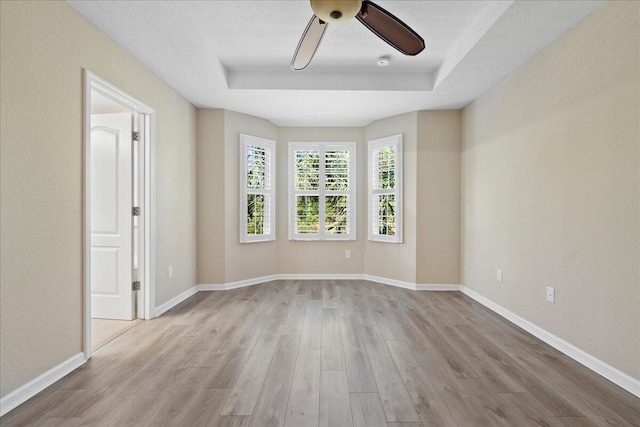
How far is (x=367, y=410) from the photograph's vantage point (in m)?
1.80

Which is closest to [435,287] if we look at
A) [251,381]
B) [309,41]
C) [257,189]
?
[257,189]

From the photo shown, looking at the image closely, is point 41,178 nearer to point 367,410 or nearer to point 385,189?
point 367,410

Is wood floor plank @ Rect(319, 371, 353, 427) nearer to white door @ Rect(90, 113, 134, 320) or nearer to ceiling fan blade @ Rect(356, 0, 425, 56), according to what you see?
ceiling fan blade @ Rect(356, 0, 425, 56)

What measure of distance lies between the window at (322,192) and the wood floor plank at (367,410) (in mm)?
3387

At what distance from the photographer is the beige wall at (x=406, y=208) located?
4.54 m

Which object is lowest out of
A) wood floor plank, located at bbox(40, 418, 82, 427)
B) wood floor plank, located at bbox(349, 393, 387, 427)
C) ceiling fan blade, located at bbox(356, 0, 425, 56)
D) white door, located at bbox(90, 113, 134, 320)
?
wood floor plank, located at bbox(40, 418, 82, 427)

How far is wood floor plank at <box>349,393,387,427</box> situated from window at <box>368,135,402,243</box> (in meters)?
2.98

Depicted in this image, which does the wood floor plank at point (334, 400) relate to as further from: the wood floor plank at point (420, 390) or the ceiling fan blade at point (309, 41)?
the ceiling fan blade at point (309, 41)

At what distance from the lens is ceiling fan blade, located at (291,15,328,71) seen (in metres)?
1.87

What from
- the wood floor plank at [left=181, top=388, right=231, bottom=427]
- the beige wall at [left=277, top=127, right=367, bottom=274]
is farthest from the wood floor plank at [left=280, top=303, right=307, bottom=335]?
the beige wall at [left=277, top=127, right=367, bottom=274]

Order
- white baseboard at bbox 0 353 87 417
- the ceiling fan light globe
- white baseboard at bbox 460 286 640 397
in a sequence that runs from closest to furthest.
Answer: the ceiling fan light globe, white baseboard at bbox 0 353 87 417, white baseboard at bbox 460 286 640 397

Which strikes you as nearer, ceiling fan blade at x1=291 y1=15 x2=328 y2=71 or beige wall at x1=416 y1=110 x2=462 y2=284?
ceiling fan blade at x1=291 y1=15 x2=328 y2=71

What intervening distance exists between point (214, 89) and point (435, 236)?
338 cm

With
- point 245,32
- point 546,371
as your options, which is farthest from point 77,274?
point 546,371
